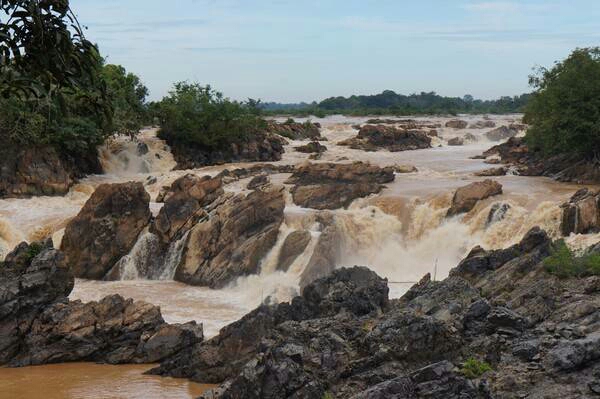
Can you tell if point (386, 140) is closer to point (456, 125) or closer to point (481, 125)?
point (456, 125)

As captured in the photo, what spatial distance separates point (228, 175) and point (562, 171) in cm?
1425

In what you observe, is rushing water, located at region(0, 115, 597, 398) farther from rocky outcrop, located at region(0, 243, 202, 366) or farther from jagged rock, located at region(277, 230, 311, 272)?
rocky outcrop, located at region(0, 243, 202, 366)

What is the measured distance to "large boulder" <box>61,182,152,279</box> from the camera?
906 inches

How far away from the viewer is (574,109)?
96.2ft

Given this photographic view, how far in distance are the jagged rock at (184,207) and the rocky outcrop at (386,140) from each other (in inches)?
850

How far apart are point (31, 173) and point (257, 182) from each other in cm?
916

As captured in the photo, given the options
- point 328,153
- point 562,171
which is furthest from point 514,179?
point 328,153

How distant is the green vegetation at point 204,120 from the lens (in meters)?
39.4

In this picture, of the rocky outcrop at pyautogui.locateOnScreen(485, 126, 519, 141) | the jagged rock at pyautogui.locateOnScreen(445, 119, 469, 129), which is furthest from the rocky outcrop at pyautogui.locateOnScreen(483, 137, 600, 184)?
the jagged rock at pyautogui.locateOnScreen(445, 119, 469, 129)

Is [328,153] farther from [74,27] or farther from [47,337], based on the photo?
[74,27]

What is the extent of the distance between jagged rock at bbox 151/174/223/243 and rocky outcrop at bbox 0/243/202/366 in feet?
24.9

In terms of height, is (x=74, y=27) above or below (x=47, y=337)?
above

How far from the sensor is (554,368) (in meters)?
7.25

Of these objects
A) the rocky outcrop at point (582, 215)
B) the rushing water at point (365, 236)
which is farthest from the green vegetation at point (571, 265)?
the rocky outcrop at point (582, 215)
